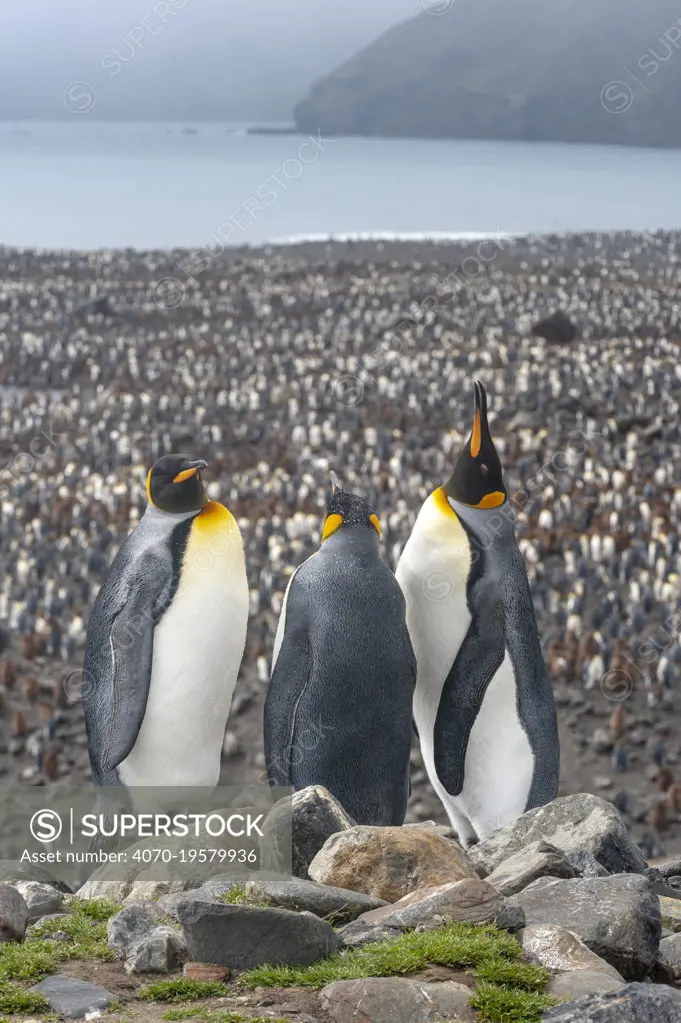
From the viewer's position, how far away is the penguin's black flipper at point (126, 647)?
588 centimetres

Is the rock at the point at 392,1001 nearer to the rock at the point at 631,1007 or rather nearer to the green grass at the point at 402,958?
the green grass at the point at 402,958

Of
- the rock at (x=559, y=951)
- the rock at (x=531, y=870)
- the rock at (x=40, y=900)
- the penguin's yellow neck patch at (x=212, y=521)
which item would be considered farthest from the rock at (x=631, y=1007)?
the penguin's yellow neck patch at (x=212, y=521)

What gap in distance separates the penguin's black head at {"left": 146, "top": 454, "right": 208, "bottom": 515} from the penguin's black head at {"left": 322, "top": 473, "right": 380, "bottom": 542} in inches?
26.0

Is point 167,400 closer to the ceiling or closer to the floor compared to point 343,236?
closer to the floor

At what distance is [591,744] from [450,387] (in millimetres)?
13607

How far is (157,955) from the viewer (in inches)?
147

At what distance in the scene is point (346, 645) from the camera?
539cm

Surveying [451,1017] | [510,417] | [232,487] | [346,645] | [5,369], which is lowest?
[451,1017]

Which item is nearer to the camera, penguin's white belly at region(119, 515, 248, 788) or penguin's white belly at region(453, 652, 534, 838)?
penguin's white belly at region(119, 515, 248, 788)

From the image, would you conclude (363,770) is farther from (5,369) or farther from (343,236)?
(343,236)

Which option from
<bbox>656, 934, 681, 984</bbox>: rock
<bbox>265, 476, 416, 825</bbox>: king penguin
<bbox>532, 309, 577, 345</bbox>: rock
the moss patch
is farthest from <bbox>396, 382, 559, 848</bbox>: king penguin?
<bbox>532, 309, 577, 345</bbox>: rock

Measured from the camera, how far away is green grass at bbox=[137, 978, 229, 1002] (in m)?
3.55

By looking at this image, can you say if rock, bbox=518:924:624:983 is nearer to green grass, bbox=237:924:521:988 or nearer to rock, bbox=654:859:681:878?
green grass, bbox=237:924:521:988

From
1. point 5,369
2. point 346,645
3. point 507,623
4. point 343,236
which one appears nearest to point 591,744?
point 507,623
